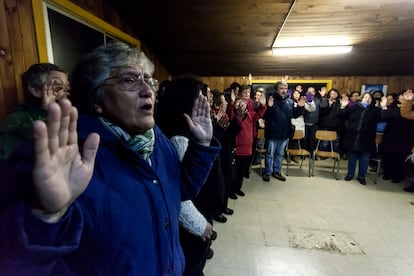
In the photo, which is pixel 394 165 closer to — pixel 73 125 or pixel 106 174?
pixel 106 174

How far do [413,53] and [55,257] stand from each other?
238 inches

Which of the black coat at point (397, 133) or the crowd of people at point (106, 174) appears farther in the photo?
the black coat at point (397, 133)

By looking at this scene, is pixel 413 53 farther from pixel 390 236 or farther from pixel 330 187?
pixel 390 236

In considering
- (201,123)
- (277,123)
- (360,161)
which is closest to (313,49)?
(277,123)

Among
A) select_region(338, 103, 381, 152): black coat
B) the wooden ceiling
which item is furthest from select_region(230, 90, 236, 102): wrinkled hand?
select_region(338, 103, 381, 152): black coat

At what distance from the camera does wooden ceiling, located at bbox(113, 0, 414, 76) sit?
9.90ft

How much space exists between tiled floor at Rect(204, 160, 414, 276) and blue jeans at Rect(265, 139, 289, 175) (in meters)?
0.26

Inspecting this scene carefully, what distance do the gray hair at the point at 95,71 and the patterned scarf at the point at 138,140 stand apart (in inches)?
3.5

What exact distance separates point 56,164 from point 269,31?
397 cm

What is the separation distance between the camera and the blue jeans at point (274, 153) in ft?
11.6

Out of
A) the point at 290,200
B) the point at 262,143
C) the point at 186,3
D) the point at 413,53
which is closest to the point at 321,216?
the point at 290,200

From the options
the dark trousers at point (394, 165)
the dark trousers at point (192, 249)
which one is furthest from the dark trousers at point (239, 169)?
the dark trousers at point (394, 165)

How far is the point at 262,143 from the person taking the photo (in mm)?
4352

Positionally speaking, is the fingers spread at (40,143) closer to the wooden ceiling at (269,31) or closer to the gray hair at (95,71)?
the gray hair at (95,71)
